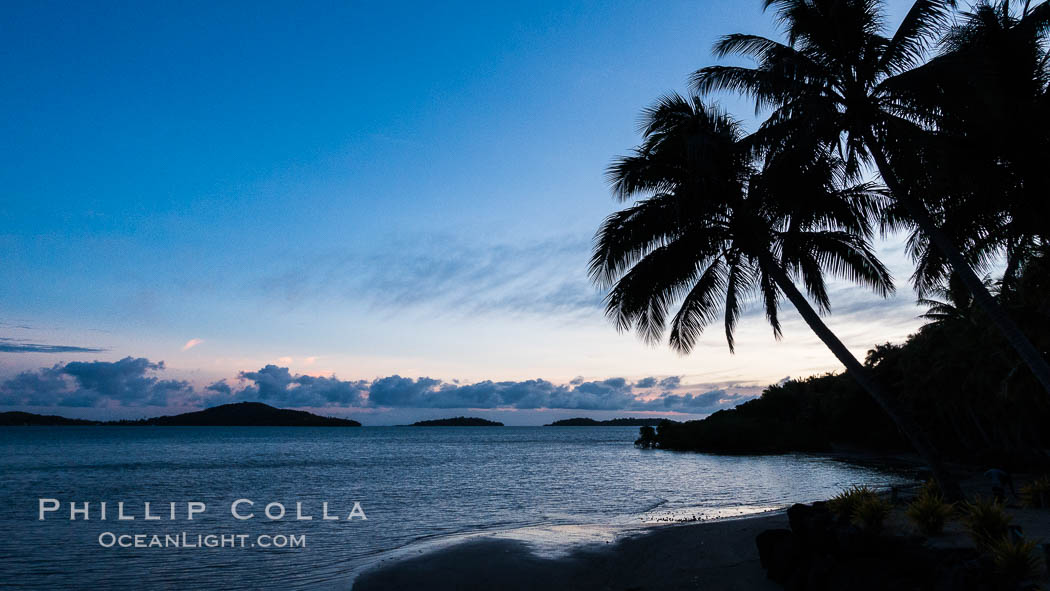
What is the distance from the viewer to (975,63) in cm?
1025

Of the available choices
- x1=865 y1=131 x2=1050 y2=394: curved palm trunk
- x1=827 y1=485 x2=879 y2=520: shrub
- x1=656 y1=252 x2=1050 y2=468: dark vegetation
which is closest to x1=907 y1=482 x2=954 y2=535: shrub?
x1=827 y1=485 x2=879 y2=520: shrub

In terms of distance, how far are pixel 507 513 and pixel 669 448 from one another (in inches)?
2482

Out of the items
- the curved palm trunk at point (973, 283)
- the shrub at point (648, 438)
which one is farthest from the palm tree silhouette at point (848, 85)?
the shrub at point (648, 438)

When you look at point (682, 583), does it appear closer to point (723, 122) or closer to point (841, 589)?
point (841, 589)

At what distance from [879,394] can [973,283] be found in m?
3.27

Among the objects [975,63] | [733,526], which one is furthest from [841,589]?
[975,63]

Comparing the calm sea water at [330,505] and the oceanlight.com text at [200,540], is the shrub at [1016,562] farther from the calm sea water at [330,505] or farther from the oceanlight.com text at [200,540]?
the oceanlight.com text at [200,540]

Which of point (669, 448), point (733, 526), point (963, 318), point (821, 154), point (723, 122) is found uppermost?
point (723, 122)

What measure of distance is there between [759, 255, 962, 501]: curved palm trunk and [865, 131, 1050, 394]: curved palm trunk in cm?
245

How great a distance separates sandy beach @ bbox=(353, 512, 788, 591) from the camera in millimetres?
10969

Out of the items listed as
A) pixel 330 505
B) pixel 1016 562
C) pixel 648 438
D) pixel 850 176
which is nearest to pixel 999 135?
pixel 850 176

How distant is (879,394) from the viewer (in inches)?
511

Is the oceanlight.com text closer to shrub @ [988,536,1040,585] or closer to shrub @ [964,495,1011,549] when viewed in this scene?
shrub @ [964,495,1011,549]

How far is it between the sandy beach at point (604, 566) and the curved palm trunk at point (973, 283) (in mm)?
6025
